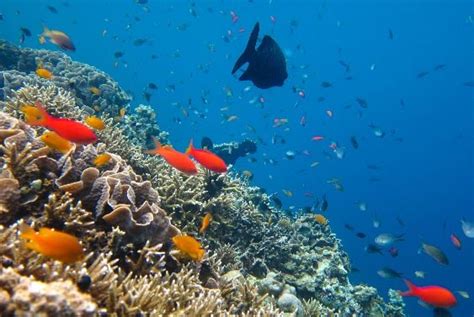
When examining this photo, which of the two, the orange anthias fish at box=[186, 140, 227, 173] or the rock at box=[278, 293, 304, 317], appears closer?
the orange anthias fish at box=[186, 140, 227, 173]

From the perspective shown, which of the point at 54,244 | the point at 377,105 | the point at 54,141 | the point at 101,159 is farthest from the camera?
the point at 377,105

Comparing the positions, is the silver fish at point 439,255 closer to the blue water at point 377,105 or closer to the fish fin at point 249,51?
the fish fin at point 249,51

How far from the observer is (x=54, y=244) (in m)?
2.44

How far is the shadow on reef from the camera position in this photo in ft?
8.98

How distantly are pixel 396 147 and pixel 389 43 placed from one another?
27496 millimetres

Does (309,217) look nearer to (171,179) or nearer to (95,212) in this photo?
(171,179)

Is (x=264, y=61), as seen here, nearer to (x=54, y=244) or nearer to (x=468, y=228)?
(x=54, y=244)

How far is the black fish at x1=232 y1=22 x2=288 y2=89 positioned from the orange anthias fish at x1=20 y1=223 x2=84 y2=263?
3.87m

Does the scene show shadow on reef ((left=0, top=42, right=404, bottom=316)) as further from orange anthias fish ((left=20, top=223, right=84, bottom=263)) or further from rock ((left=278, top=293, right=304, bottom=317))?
orange anthias fish ((left=20, top=223, right=84, bottom=263))

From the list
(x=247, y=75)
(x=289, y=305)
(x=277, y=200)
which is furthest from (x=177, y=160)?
(x=277, y=200)

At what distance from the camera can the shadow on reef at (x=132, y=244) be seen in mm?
Result: 2736

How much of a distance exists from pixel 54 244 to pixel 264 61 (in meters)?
4.33

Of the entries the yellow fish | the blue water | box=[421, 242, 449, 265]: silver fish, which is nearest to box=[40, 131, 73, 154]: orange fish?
the yellow fish

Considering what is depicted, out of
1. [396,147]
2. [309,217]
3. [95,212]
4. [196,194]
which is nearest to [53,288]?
[95,212]
